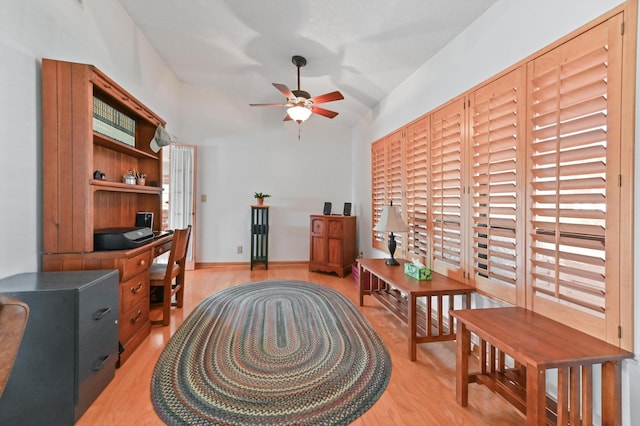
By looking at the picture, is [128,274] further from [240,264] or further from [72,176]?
[240,264]

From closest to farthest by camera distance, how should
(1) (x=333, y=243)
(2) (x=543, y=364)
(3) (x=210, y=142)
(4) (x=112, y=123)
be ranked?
(2) (x=543, y=364) → (4) (x=112, y=123) → (1) (x=333, y=243) → (3) (x=210, y=142)

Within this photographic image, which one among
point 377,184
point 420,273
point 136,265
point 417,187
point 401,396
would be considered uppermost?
point 377,184

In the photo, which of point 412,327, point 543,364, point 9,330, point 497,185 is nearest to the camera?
point 9,330

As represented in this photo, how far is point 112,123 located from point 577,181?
3.10 m

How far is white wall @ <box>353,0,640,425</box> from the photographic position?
1.26 m

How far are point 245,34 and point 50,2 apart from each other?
141cm

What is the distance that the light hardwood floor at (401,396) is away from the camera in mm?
1383

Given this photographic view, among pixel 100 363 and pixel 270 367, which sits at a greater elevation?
pixel 100 363

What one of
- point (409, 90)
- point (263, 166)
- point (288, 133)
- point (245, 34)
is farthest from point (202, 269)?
point (409, 90)

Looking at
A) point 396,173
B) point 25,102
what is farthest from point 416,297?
point 25,102

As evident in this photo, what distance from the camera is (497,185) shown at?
183 cm

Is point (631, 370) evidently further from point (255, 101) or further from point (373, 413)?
point (255, 101)

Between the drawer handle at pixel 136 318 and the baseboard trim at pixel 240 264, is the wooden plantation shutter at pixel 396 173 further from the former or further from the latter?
the drawer handle at pixel 136 318

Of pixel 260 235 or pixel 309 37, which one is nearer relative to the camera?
pixel 309 37
